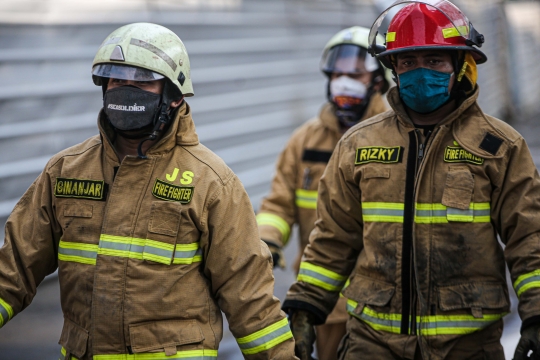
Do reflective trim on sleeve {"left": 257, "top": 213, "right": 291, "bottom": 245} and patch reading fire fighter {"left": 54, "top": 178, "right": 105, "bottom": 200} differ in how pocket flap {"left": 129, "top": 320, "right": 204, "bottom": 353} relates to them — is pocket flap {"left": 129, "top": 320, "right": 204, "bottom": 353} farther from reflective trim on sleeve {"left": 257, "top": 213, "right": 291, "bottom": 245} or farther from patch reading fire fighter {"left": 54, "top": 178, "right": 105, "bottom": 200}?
reflective trim on sleeve {"left": 257, "top": 213, "right": 291, "bottom": 245}

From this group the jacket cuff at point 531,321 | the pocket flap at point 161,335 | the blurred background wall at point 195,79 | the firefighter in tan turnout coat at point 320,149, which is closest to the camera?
the pocket flap at point 161,335

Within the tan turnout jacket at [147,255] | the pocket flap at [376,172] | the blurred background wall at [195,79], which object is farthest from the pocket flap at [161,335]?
the blurred background wall at [195,79]

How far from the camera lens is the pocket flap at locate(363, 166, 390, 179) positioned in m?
3.50

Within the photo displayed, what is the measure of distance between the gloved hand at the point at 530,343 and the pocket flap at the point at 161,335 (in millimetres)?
1331

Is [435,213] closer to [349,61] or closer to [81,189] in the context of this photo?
[81,189]

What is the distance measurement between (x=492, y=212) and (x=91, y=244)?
169 centimetres

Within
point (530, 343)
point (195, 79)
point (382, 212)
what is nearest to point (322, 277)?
point (382, 212)

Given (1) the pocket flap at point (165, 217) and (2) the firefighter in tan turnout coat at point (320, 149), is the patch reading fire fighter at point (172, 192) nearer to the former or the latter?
(1) the pocket flap at point (165, 217)

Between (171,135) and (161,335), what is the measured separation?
2.61ft

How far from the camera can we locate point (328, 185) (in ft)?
12.2

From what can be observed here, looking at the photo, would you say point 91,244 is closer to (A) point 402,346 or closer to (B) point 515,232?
(A) point 402,346

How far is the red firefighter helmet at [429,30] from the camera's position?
3449 millimetres

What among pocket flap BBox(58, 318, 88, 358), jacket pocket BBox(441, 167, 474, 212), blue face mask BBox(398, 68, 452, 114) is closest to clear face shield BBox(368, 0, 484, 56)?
blue face mask BBox(398, 68, 452, 114)

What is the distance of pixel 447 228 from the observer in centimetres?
339
